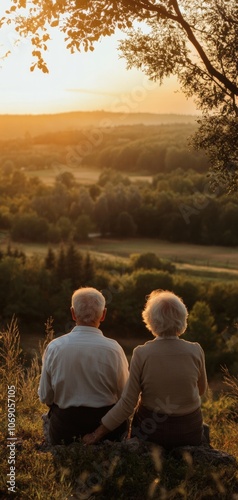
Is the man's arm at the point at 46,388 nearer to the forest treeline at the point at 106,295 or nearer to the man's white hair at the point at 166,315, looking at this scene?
the man's white hair at the point at 166,315

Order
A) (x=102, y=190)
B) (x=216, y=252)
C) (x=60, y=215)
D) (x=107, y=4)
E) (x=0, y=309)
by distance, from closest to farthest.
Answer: (x=107, y=4)
(x=0, y=309)
(x=216, y=252)
(x=60, y=215)
(x=102, y=190)

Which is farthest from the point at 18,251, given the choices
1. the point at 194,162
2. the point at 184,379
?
the point at 184,379

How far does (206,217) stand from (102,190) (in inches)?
1173

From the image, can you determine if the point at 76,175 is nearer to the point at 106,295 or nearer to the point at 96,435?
the point at 106,295

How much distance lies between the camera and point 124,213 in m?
99.1

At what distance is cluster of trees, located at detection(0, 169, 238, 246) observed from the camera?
9144 centimetres

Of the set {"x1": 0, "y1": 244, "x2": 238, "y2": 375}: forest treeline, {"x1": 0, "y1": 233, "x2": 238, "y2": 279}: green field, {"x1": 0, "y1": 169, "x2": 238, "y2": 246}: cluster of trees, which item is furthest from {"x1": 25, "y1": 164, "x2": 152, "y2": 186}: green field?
{"x1": 0, "y1": 244, "x2": 238, "y2": 375}: forest treeline

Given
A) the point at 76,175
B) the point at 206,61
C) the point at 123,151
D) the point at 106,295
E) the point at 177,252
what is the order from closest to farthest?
1. the point at 206,61
2. the point at 106,295
3. the point at 177,252
4. the point at 123,151
5. the point at 76,175

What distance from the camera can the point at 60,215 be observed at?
107438 millimetres

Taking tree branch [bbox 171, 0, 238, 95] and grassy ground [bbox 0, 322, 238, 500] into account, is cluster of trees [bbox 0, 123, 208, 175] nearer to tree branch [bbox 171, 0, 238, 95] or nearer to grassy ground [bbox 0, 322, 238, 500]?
tree branch [bbox 171, 0, 238, 95]

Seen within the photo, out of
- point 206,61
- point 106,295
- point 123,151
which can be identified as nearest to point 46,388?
point 206,61

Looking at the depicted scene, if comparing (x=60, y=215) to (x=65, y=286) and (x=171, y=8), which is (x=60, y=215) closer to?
(x=65, y=286)

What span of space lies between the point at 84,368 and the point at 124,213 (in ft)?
309

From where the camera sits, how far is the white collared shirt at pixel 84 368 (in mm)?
5082
